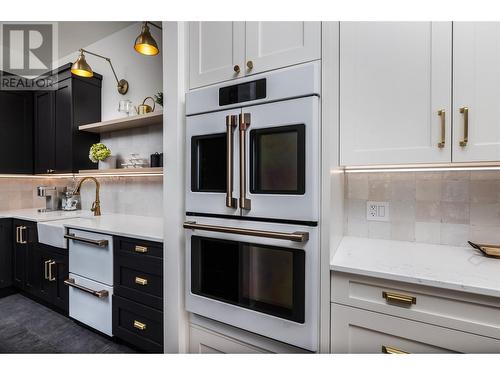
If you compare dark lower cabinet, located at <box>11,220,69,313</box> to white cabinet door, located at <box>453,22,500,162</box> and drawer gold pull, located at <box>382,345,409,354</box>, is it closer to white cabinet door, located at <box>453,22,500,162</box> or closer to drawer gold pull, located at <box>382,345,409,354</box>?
drawer gold pull, located at <box>382,345,409,354</box>

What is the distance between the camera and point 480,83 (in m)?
1.07

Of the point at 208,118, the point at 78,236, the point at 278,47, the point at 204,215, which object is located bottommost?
the point at 78,236

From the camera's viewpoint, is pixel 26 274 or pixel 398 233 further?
pixel 26 274

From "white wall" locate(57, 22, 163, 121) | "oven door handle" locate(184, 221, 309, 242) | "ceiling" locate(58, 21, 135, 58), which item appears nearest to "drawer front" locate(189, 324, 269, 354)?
"oven door handle" locate(184, 221, 309, 242)

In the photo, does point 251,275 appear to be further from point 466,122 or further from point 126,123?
point 126,123

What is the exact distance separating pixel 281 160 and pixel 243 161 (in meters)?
0.18

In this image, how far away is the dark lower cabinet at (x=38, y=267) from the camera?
87.7 inches

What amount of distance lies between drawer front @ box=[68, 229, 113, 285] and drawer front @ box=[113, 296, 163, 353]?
204mm

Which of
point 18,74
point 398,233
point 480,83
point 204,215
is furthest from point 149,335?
point 18,74

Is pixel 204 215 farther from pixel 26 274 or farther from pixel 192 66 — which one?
pixel 26 274

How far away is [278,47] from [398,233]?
4.00ft

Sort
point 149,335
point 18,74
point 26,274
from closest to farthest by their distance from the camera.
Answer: point 149,335, point 26,274, point 18,74

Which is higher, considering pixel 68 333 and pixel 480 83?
pixel 480 83

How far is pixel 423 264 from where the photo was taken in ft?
3.73
